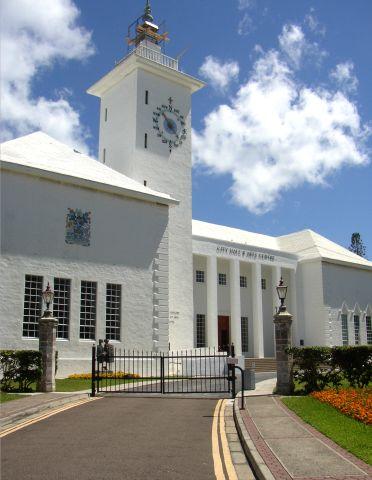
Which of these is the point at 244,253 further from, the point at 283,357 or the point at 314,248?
the point at 283,357

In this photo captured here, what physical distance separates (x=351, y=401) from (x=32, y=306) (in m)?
14.2

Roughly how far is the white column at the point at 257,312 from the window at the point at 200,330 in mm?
4384

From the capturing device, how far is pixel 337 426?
10172 mm

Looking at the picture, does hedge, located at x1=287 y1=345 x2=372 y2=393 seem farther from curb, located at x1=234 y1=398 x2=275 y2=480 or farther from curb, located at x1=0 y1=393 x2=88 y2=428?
curb, located at x1=0 y1=393 x2=88 y2=428

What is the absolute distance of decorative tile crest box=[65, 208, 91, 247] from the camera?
23969 mm

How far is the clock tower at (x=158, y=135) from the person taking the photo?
31016 millimetres

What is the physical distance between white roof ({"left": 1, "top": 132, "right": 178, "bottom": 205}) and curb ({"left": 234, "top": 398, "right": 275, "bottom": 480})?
15.5 m

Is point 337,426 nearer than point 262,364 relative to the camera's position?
Yes

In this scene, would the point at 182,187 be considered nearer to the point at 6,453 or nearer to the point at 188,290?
the point at 188,290

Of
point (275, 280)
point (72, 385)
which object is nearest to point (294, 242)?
point (275, 280)

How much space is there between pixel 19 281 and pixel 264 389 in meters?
10.7

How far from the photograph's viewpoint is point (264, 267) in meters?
40.4

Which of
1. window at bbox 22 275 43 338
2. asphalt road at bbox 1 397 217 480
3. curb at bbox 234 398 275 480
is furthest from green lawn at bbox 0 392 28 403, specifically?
curb at bbox 234 398 275 480

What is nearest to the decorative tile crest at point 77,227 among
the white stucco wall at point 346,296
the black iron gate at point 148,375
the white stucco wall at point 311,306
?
the black iron gate at point 148,375
